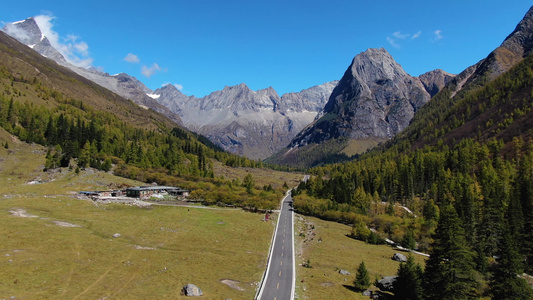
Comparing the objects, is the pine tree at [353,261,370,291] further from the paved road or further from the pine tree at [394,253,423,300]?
the paved road

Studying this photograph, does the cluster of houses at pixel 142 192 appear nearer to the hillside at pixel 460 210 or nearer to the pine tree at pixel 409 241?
the hillside at pixel 460 210

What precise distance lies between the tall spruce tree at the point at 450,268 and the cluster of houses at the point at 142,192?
103 m

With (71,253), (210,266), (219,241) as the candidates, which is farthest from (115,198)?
(210,266)

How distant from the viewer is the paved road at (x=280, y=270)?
47094mm

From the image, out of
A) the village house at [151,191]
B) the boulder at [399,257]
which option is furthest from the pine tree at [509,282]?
the village house at [151,191]

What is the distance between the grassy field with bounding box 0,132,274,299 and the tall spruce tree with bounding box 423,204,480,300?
28.4 m

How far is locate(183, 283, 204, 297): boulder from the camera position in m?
41.8

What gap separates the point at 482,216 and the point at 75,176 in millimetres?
151098

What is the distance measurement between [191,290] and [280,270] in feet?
69.7

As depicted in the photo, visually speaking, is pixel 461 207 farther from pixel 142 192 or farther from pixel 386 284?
pixel 142 192

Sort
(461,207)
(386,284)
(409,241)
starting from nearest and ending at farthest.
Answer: (386,284) → (409,241) → (461,207)

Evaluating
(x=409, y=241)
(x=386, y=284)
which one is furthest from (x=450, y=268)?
(x=409, y=241)

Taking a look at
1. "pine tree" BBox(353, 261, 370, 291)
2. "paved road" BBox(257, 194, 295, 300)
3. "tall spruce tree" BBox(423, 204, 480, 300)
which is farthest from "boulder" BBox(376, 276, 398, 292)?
"paved road" BBox(257, 194, 295, 300)

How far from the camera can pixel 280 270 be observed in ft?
191
